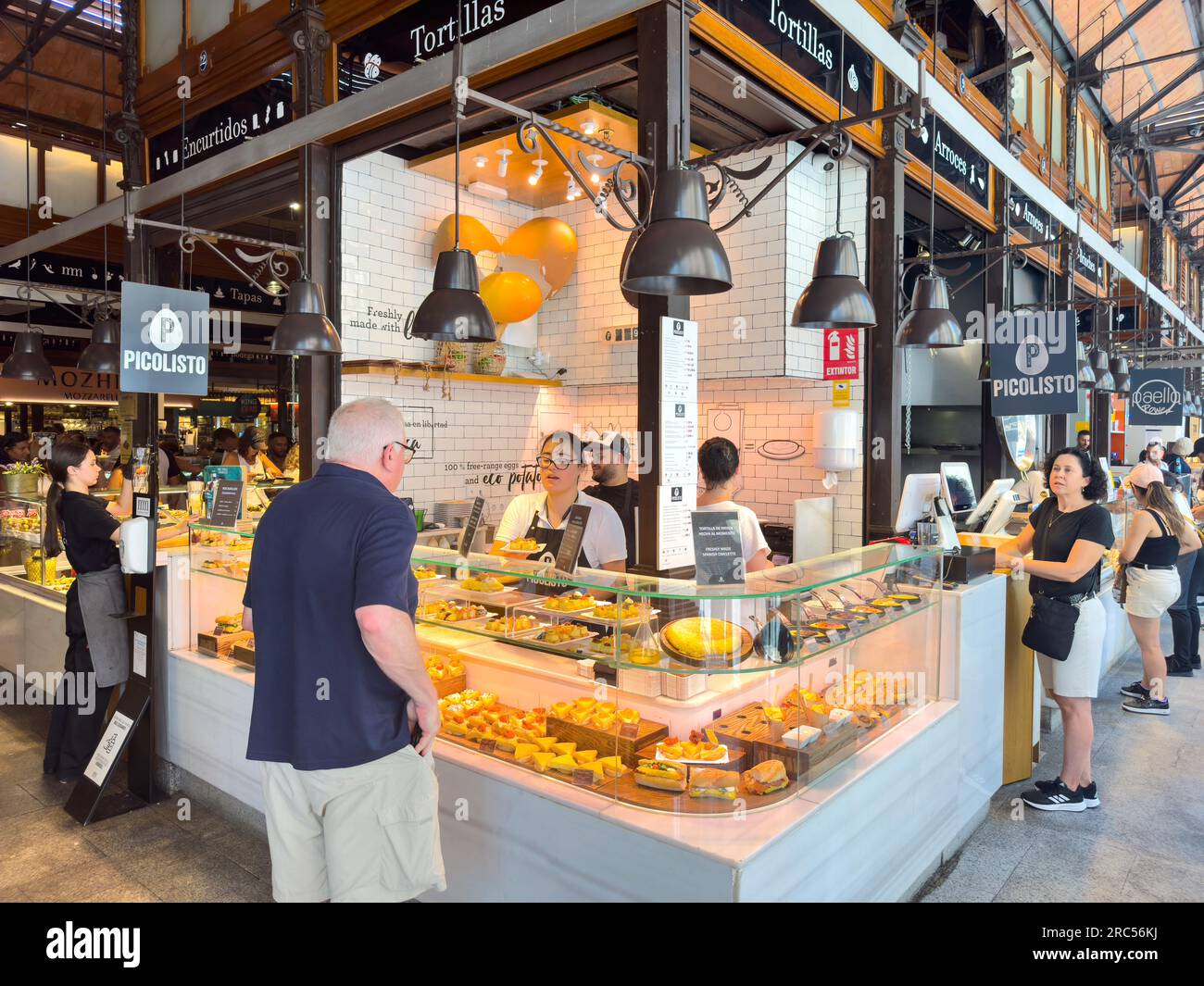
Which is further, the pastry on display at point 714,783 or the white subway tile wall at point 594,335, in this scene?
the white subway tile wall at point 594,335

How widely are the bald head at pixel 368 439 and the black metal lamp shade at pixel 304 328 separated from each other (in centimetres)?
225

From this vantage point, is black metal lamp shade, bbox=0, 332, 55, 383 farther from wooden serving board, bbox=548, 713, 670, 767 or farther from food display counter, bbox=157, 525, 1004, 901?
wooden serving board, bbox=548, 713, 670, 767

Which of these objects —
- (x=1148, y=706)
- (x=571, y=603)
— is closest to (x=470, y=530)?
(x=571, y=603)

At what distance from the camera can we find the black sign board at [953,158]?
6630 mm

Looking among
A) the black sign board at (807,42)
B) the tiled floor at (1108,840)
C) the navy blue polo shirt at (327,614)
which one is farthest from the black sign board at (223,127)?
the tiled floor at (1108,840)

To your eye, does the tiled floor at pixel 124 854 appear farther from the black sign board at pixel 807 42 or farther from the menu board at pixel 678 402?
the black sign board at pixel 807 42

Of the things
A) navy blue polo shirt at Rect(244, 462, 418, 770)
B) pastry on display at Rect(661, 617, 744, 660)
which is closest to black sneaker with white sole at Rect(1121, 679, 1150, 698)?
pastry on display at Rect(661, 617, 744, 660)

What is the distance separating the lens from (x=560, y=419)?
8.30 m

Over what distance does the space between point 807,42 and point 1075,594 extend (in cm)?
357

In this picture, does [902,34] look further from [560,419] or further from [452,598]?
[452,598]

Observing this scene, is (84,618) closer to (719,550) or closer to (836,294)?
(719,550)

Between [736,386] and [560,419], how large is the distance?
6.12 ft

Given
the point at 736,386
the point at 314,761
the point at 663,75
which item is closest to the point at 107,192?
the point at 736,386

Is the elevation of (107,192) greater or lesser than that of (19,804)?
greater
